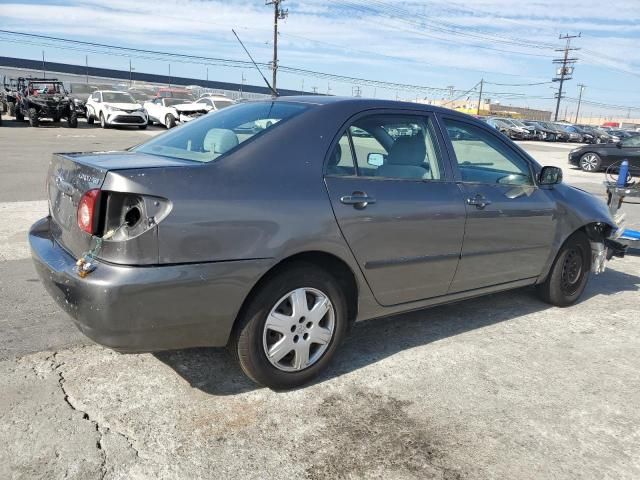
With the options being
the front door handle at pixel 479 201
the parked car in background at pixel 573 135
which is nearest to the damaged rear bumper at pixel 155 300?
the front door handle at pixel 479 201

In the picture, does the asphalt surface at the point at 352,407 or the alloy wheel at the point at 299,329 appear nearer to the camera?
the asphalt surface at the point at 352,407

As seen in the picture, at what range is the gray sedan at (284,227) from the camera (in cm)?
256

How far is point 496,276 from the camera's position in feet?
13.5

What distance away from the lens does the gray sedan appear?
2.56 meters

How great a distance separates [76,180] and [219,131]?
0.87 m

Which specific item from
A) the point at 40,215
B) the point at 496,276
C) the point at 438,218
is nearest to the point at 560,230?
the point at 496,276

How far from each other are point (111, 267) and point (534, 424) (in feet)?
7.52

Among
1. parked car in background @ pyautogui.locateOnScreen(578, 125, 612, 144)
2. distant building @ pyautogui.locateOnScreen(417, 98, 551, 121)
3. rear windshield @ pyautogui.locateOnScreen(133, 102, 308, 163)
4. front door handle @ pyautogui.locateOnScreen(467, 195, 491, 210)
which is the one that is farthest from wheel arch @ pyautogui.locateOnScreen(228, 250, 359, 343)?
distant building @ pyautogui.locateOnScreen(417, 98, 551, 121)

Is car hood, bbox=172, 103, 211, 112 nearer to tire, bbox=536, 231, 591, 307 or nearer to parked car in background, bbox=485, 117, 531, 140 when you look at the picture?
parked car in background, bbox=485, 117, 531, 140

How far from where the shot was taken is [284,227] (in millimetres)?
2850

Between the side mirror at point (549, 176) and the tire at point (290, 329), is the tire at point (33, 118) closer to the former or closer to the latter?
the side mirror at point (549, 176)

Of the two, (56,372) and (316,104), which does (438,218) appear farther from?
(56,372)

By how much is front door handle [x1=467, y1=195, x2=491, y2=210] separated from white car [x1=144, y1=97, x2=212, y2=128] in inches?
844

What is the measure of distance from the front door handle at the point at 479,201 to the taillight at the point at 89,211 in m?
2.35
